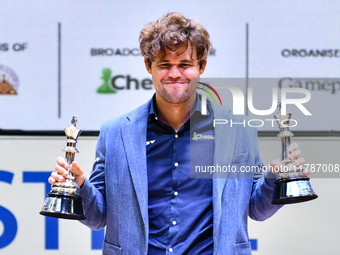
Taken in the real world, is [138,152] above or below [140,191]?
above

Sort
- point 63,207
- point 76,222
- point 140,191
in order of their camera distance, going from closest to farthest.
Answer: point 63,207, point 140,191, point 76,222

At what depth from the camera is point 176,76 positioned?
194 centimetres

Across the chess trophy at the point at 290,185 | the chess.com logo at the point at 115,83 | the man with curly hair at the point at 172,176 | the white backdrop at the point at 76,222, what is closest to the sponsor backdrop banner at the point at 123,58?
the chess.com logo at the point at 115,83

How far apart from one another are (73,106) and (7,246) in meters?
1.10

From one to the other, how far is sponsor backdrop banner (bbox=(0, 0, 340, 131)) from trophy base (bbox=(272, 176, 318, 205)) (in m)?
1.25

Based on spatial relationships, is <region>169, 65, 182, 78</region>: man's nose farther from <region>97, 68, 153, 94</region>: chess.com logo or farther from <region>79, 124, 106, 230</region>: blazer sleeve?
<region>97, 68, 153, 94</region>: chess.com logo

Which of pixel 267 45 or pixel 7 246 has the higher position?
pixel 267 45

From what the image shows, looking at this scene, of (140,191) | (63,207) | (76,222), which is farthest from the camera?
(76,222)

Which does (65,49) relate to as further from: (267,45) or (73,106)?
(267,45)

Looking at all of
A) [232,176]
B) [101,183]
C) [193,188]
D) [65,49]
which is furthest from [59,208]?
[65,49]

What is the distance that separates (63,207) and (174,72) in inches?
30.8

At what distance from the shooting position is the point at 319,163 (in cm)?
300

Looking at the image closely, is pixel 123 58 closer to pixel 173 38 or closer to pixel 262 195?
pixel 173 38

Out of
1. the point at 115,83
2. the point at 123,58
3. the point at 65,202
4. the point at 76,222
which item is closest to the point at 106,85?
the point at 115,83
